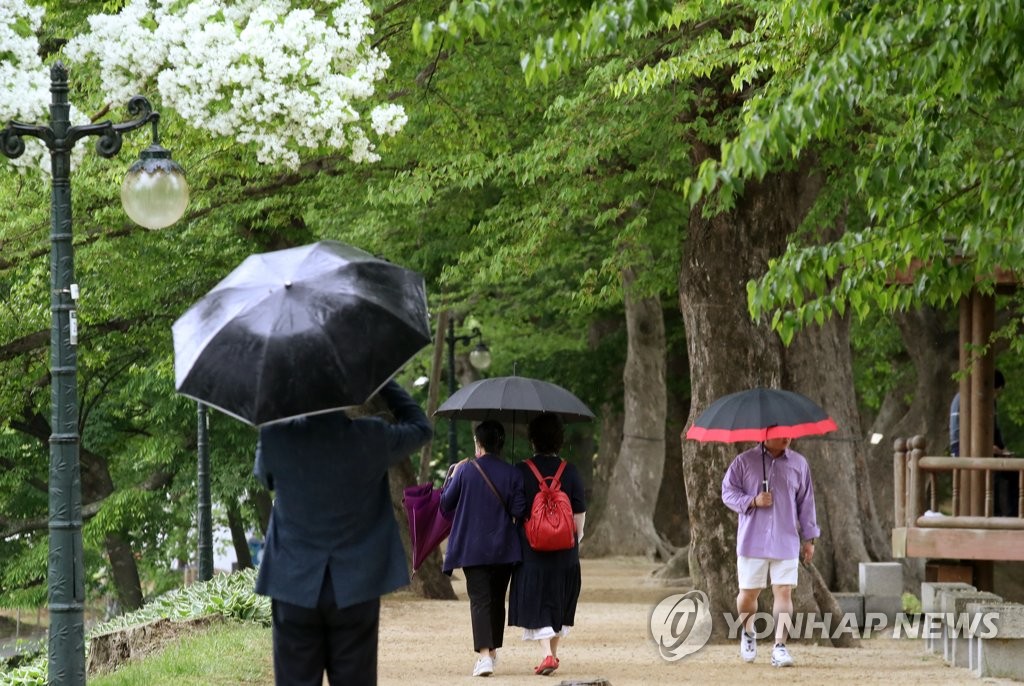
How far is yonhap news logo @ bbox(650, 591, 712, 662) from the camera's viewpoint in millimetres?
13172

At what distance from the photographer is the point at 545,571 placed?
10.6m

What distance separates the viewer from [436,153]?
57.4 feet

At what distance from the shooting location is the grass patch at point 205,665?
10.2 meters

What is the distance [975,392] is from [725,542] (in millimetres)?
3913

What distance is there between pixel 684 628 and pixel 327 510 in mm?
8914

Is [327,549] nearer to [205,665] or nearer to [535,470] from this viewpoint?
[535,470]

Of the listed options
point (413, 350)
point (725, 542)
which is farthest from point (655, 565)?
point (413, 350)

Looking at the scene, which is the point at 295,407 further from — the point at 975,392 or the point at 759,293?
the point at 975,392

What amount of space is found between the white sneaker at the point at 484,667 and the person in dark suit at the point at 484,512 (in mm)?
366

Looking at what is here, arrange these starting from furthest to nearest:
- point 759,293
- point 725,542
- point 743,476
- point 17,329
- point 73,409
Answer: point 17,329 → point 725,542 → point 743,476 → point 73,409 → point 759,293

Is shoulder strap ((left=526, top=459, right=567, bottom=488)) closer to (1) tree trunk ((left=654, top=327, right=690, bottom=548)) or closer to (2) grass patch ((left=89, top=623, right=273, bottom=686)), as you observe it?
(2) grass patch ((left=89, top=623, right=273, bottom=686))

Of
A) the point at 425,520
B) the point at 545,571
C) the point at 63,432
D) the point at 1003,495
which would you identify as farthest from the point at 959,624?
the point at 63,432

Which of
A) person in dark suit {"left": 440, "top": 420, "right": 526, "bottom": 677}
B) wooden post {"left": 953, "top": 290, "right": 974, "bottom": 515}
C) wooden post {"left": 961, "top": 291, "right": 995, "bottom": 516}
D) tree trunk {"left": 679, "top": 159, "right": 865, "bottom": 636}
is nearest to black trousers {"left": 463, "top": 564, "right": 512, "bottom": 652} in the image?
person in dark suit {"left": 440, "top": 420, "right": 526, "bottom": 677}

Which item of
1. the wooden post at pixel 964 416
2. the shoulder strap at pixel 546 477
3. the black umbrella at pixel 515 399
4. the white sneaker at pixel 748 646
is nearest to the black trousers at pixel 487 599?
the shoulder strap at pixel 546 477
